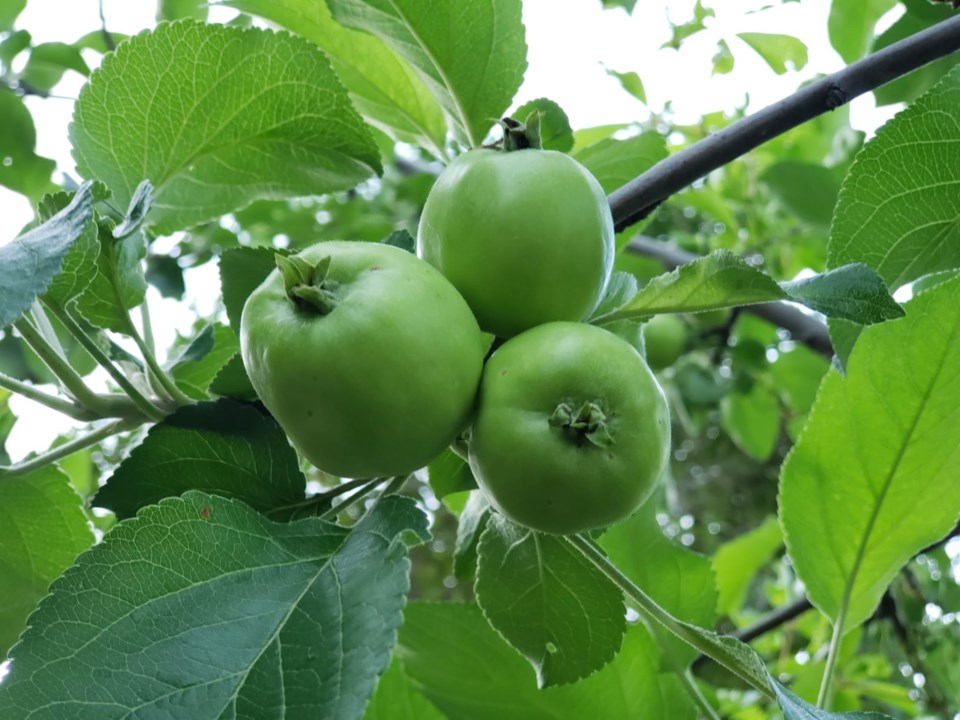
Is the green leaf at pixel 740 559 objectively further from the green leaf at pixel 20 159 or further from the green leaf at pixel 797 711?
the green leaf at pixel 20 159

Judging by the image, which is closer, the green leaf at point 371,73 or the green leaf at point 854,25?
the green leaf at point 371,73

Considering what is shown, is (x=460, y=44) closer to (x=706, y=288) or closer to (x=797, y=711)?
(x=706, y=288)

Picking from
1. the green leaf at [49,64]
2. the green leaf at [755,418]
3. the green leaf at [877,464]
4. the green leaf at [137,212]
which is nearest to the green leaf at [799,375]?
the green leaf at [755,418]

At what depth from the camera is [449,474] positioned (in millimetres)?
778

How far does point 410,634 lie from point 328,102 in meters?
0.52

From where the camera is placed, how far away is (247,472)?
696 millimetres

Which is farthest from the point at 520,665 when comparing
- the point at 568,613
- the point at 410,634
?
the point at 568,613

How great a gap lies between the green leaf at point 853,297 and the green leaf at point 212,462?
1.21 ft

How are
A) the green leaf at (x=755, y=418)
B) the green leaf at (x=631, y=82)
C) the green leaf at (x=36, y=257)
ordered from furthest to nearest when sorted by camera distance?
the green leaf at (x=755, y=418) < the green leaf at (x=631, y=82) < the green leaf at (x=36, y=257)

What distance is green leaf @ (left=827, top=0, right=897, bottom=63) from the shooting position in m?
1.38

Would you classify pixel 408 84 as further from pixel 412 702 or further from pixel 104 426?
pixel 412 702

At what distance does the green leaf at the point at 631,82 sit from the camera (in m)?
1.67

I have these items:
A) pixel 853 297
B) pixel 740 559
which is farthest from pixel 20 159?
pixel 740 559

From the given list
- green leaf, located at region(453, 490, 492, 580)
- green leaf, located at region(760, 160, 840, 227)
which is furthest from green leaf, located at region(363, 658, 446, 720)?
green leaf, located at region(760, 160, 840, 227)
